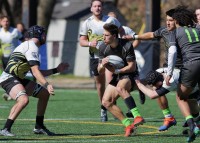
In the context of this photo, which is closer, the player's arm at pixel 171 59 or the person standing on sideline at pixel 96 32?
the player's arm at pixel 171 59

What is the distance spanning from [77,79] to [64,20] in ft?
50.2

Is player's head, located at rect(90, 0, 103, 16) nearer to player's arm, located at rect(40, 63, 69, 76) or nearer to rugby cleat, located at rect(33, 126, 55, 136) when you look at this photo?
player's arm, located at rect(40, 63, 69, 76)

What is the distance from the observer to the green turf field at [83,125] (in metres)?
11.4

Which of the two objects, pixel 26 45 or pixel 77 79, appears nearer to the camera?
pixel 26 45

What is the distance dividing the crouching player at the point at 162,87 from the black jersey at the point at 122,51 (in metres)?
0.38

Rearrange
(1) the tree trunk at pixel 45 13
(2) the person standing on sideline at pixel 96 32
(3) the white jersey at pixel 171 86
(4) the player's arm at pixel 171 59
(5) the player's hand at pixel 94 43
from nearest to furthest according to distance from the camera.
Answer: (4) the player's arm at pixel 171 59
(3) the white jersey at pixel 171 86
(5) the player's hand at pixel 94 43
(2) the person standing on sideline at pixel 96 32
(1) the tree trunk at pixel 45 13

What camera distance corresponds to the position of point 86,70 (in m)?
37.7

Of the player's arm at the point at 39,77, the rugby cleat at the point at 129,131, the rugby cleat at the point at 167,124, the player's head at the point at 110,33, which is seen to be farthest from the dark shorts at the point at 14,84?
the rugby cleat at the point at 167,124

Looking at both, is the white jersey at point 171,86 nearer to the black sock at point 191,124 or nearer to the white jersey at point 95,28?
the black sock at point 191,124

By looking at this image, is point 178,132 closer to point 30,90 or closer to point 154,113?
point 30,90

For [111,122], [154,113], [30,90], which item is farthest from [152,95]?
[154,113]

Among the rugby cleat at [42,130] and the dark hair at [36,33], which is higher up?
the dark hair at [36,33]

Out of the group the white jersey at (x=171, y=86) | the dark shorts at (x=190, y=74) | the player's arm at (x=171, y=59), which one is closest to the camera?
the player's arm at (x=171, y=59)

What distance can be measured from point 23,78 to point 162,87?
2.14m
